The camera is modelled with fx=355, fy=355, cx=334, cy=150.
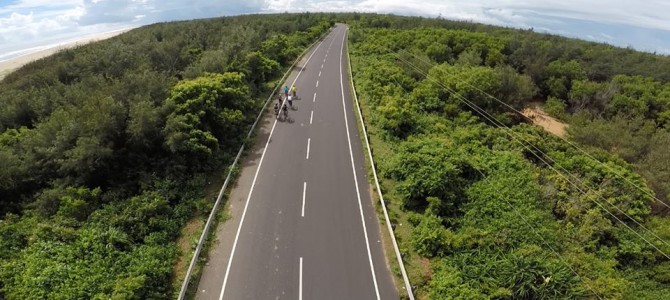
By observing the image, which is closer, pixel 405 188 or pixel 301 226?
pixel 301 226

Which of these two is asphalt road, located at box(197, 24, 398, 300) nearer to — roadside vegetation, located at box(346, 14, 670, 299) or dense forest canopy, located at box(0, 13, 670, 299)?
dense forest canopy, located at box(0, 13, 670, 299)

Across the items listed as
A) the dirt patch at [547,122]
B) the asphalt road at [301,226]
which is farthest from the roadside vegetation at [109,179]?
the dirt patch at [547,122]

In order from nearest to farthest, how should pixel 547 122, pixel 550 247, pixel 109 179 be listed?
1. pixel 550 247
2. pixel 109 179
3. pixel 547 122

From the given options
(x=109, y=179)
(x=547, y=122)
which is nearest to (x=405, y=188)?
→ (x=109, y=179)

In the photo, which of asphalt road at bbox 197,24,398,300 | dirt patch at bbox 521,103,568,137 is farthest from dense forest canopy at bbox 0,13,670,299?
dirt patch at bbox 521,103,568,137

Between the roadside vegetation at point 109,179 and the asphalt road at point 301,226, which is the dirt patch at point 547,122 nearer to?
the asphalt road at point 301,226

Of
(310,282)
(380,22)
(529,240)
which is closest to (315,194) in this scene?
(310,282)

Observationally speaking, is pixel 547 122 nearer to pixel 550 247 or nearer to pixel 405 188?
pixel 550 247
